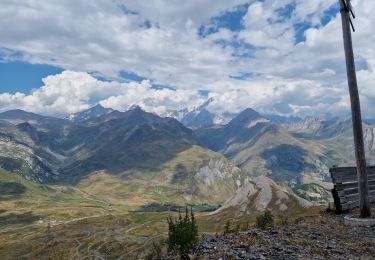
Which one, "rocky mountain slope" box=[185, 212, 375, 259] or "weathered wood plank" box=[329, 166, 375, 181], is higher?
"weathered wood plank" box=[329, 166, 375, 181]

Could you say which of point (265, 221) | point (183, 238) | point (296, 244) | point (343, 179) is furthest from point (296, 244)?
point (343, 179)

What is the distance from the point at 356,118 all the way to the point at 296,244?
900 centimetres

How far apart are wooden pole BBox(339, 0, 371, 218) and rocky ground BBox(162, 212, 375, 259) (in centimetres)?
182

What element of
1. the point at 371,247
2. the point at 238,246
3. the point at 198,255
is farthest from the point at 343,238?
the point at 198,255

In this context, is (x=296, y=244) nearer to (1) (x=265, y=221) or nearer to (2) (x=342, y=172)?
(1) (x=265, y=221)

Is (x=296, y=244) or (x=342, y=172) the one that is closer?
(x=296, y=244)

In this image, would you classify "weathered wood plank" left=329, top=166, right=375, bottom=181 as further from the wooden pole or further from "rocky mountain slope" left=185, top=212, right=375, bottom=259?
"rocky mountain slope" left=185, top=212, right=375, bottom=259

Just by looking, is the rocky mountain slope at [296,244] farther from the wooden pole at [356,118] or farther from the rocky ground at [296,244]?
the wooden pole at [356,118]

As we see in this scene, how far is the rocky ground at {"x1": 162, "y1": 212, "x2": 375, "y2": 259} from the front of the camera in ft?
52.0

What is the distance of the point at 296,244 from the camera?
57.8 ft

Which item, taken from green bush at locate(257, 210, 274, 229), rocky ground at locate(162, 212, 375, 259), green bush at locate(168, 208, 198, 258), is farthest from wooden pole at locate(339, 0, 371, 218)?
green bush at locate(168, 208, 198, 258)

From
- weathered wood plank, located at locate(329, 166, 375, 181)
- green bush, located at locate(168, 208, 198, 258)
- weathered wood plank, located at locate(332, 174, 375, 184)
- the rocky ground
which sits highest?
weathered wood plank, located at locate(329, 166, 375, 181)

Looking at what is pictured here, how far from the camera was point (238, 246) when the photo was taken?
17266 millimetres

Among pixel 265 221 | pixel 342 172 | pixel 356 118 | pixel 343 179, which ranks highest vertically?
pixel 356 118
